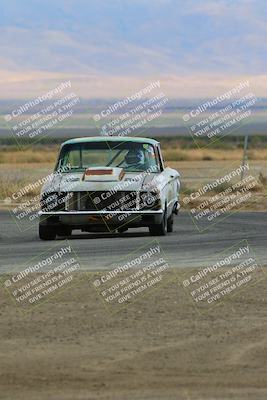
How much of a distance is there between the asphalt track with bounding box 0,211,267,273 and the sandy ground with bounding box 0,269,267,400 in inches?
133

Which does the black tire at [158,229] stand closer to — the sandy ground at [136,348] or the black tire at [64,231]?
the black tire at [64,231]

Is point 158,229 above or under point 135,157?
under

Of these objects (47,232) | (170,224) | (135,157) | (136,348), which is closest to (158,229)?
(135,157)

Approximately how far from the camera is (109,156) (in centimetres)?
2286

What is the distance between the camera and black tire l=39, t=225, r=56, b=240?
22.0 metres

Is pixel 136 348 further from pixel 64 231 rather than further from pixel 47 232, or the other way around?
pixel 64 231

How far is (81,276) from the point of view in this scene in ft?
50.6

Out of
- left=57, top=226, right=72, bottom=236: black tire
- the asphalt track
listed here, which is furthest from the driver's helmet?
left=57, top=226, right=72, bottom=236: black tire

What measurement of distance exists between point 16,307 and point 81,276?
2242 millimetres

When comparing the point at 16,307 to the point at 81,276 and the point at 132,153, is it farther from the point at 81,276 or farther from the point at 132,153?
the point at 132,153

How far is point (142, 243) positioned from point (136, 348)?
9.50 metres

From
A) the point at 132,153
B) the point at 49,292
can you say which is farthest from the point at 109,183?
the point at 49,292

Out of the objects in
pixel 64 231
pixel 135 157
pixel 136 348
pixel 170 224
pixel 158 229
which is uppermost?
pixel 136 348

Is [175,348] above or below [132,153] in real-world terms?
above
